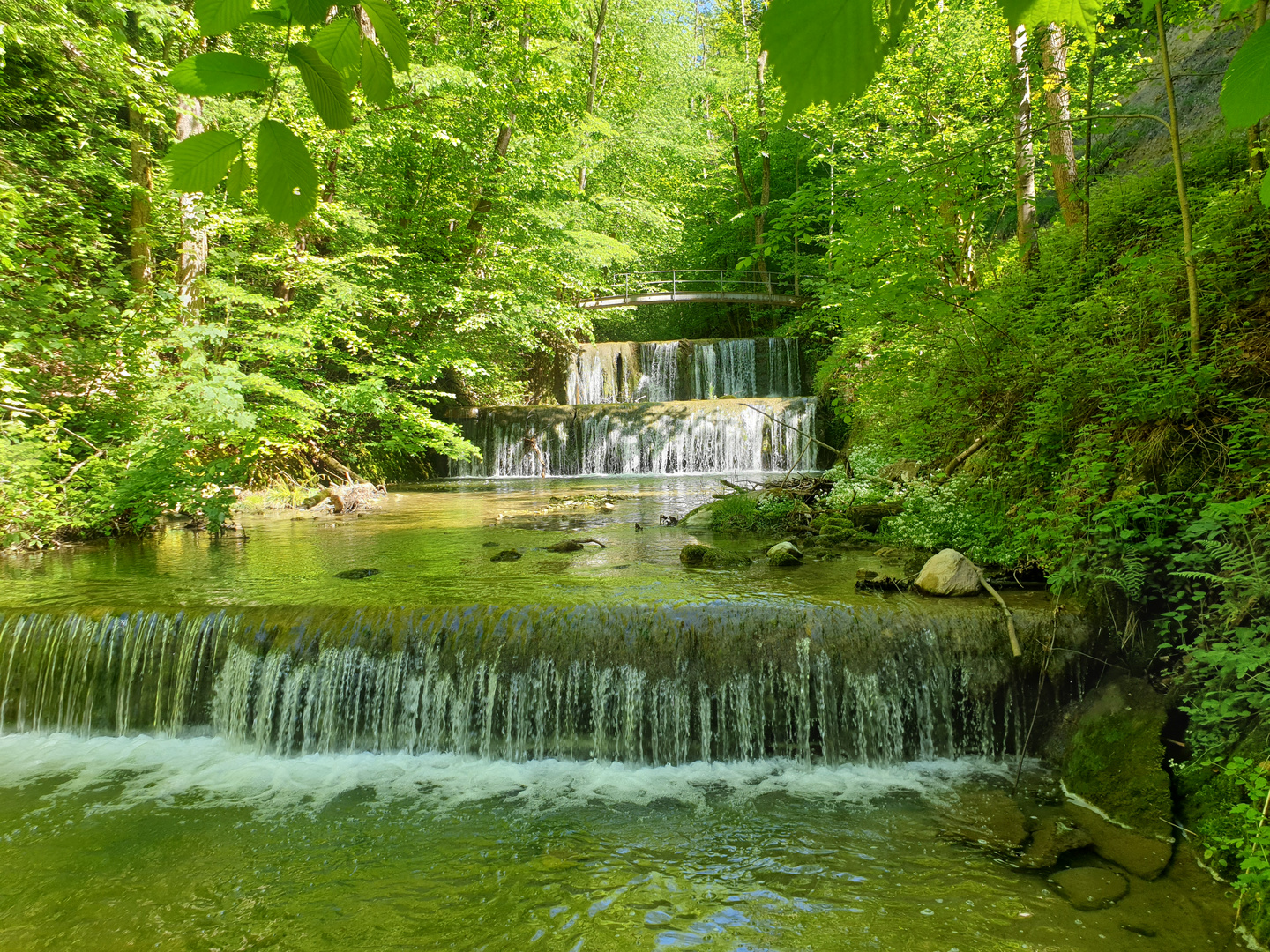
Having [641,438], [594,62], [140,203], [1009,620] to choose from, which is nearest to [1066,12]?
[1009,620]

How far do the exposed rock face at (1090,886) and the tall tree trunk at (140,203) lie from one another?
11395 millimetres

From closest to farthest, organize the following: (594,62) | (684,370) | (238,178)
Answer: (238,178) < (684,370) < (594,62)

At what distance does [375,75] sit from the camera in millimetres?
953

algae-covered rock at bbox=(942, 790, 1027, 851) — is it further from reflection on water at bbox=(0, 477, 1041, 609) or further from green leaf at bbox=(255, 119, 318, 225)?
green leaf at bbox=(255, 119, 318, 225)

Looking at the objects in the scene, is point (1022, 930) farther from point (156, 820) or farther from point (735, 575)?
point (156, 820)

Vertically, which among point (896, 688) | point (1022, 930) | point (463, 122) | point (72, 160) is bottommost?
point (1022, 930)

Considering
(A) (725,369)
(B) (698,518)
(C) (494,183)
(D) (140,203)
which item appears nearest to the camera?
(B) (698,518)

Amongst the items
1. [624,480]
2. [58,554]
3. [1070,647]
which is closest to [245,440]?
[58,554]

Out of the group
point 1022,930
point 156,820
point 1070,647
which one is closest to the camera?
point 1022,930

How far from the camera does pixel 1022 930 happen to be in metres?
2.89

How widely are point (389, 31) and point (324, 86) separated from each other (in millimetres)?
130

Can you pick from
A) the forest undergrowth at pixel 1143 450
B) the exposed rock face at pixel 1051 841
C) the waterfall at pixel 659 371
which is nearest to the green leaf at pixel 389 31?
the forest undergrowth at pixel 1143 450

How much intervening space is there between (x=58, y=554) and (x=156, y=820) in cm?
549

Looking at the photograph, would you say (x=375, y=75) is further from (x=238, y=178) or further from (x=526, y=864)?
(x=526, y=864)
